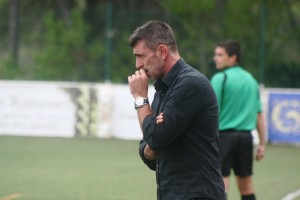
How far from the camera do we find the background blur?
19.3 meters

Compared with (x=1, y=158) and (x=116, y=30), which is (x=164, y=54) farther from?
(x=116, y=30)

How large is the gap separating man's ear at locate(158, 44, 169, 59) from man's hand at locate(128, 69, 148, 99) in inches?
5.6

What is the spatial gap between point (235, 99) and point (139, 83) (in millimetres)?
3747

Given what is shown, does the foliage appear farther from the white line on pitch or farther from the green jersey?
the green jersey

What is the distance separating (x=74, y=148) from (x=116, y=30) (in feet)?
15.8

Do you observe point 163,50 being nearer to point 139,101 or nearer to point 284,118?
point 139,101

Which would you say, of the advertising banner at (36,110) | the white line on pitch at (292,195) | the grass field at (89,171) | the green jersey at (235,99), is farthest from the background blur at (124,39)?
the green jersey at (235,99)

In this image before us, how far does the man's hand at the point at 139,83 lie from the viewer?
470 cm

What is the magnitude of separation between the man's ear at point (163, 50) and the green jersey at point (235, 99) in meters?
3.64

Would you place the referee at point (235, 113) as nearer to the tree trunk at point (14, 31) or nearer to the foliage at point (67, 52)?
the foliage at point (67, 52)

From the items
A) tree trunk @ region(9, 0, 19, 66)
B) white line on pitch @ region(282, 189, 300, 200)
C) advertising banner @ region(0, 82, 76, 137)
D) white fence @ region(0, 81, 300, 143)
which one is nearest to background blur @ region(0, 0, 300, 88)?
tree trunk @ region(9, 0, 19, 66)

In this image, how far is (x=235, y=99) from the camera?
8.35m

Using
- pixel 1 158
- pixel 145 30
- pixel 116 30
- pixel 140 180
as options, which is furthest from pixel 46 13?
pixel 145 30

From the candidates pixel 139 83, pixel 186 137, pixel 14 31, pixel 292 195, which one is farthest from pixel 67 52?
pixel 186 137
